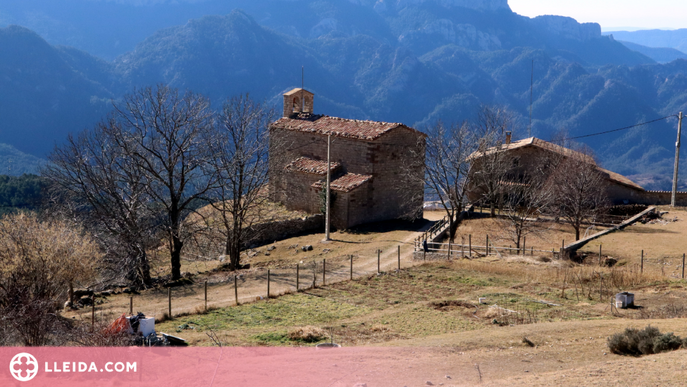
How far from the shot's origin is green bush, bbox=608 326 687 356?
13406mm

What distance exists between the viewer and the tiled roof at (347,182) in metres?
36.2

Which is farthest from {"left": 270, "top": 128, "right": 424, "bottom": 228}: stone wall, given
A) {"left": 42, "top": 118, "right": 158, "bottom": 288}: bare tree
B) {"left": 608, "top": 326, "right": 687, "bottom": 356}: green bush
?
{"left": 608, "top": 326, "right": 687, "bottom": 356}: green bush

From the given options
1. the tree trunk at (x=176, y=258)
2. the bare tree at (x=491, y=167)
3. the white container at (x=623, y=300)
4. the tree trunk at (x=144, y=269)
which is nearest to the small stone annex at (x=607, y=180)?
the bare tree at (x=491, y=167)

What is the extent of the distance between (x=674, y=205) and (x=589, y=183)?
11.9 m

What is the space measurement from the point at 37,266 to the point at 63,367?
7.18 m

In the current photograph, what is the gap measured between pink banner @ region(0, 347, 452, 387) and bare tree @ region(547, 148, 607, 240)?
898 inches

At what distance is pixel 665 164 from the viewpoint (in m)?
192

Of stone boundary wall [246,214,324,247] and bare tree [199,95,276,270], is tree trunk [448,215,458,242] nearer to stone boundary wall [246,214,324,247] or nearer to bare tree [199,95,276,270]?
stone boundary wall [246,214,324,247]

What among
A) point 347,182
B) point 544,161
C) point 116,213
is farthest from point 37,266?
point 544,161

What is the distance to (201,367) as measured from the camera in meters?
13.6

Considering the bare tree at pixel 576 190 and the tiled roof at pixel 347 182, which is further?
the tiled roof at pixel 347 182

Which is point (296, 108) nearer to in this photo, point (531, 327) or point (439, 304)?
point (439, 304)

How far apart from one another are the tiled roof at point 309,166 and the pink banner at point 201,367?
78.7 ft

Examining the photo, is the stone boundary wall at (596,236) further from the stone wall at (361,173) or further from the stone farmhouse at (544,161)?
the stone wall at (361,173)
